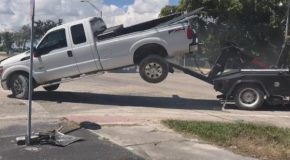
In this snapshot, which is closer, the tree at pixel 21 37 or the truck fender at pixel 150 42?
the truck fender at pixel 150 42

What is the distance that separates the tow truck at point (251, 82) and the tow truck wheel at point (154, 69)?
70 cm

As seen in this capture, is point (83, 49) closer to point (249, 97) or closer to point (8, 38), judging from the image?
point (249, 97)

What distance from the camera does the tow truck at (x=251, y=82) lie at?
1449cm

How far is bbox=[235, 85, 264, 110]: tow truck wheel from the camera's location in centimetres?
1464

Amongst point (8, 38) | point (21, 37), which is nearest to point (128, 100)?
point (21, 37)

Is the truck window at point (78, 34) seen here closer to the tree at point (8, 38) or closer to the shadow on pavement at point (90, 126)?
the shadow on pavement at point (90, 126)

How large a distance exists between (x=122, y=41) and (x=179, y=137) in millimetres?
5446

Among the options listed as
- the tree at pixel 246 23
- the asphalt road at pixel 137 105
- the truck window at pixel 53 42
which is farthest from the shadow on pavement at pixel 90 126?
the tree at pixel 246 23

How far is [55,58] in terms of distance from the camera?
603 inches

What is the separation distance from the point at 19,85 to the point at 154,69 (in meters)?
4.21

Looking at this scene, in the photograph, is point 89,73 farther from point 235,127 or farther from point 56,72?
point 235,127

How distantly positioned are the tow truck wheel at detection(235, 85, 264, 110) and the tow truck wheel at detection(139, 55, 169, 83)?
213 centimetres

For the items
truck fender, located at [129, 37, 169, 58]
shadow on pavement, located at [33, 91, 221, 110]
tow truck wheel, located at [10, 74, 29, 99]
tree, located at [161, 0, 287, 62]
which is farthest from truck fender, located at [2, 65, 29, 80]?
tree, located at [161, 0, 287, 62]

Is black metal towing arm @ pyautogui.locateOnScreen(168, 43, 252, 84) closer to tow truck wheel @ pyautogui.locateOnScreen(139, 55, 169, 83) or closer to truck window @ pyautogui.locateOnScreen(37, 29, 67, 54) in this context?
tow truck wheel @ pyautogui.locateOnScreen(139, 55, 169, 83)
